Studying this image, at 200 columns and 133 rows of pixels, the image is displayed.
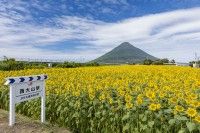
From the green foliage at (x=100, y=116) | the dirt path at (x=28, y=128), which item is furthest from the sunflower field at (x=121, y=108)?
the dirt path at (x=28, y=128)

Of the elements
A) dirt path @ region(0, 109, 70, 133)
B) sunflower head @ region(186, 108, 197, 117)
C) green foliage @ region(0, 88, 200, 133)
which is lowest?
dirt path @ region(0, 109, 70, 133)

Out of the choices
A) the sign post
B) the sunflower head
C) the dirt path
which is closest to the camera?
the sunflower head

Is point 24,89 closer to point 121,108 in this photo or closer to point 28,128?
point 28,128

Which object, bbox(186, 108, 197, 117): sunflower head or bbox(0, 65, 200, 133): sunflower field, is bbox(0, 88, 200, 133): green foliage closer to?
bbox(0, 65, 200, 133): sunflower field

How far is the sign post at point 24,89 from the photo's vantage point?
26.5ft

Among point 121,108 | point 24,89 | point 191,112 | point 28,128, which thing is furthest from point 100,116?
point 191,112

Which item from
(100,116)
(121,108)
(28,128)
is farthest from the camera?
(28,128)

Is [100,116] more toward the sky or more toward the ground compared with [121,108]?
more toward the ground

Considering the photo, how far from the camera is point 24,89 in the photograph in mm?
8438

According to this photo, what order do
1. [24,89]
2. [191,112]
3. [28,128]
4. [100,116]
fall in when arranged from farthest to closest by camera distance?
[24,89] < [28,128] < [100,116] < [191,112]

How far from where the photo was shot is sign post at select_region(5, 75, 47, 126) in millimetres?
8070

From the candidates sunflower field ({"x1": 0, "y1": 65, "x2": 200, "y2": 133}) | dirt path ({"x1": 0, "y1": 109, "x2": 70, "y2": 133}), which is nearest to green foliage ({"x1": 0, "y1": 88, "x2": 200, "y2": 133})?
sunflower field ({"x1": 0, "y1": 65, "x2": 200, "y2": 133})

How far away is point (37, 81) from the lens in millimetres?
8891

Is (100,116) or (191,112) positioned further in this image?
(100,116)
